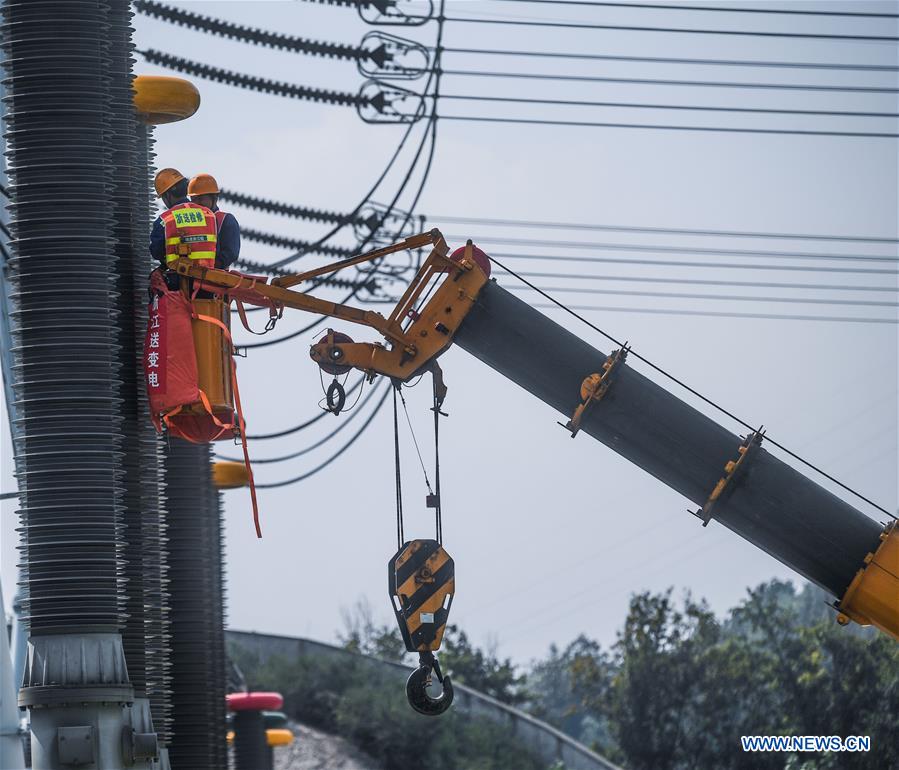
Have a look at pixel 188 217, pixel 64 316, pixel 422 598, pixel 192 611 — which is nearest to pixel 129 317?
pixel 188 217

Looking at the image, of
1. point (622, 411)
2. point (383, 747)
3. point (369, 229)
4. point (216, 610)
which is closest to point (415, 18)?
point (369, 229)

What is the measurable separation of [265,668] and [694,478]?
3615 cm

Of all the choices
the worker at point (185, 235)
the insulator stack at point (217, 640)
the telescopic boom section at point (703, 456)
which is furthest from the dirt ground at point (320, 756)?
the worker at point (185, 235)

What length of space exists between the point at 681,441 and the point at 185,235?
4.91 meters

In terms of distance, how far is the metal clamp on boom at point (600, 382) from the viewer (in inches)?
600

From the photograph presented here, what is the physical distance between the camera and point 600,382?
1525 cm

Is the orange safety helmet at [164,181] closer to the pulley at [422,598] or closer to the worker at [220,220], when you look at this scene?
the worker at [220,220]

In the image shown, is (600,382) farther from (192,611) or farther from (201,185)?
(192,611)

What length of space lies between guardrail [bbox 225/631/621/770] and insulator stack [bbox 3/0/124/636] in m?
30.9

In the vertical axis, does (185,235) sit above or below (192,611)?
above

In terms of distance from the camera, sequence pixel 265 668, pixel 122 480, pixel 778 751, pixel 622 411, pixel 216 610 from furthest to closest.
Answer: pixel 265 668 → pixel 778 751 → pixel 216 610 → pixel 622 411 → pixel 122 480

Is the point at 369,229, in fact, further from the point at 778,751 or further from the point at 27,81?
the point at 778,751

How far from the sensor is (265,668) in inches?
1965

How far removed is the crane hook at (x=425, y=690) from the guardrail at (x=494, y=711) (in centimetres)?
2889
